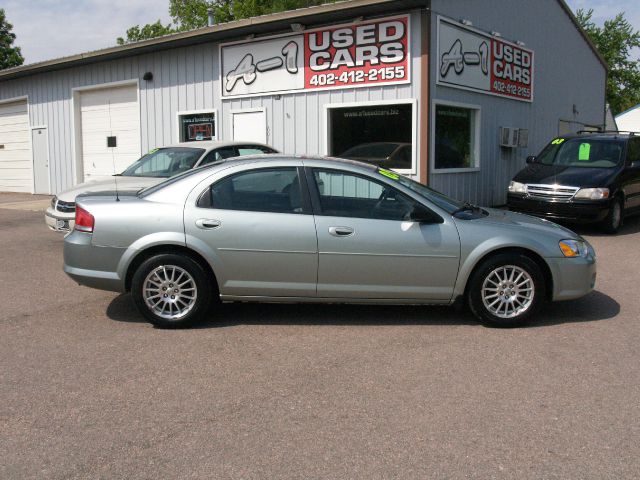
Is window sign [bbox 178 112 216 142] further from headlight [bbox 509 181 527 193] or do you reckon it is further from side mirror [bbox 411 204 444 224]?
side mirror [bbox 411 204 444 224]

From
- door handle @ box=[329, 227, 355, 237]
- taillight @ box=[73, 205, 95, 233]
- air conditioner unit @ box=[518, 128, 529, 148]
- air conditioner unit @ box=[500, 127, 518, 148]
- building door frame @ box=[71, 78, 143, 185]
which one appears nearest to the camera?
door handle @ box=[329, 227, 355, 237]

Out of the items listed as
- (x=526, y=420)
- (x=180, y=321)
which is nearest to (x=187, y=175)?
(x=180, y=321)

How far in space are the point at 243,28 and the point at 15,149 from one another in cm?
1127

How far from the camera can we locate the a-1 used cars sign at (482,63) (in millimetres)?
12461

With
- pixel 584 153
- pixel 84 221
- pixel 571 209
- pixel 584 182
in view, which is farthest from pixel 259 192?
pixel 584 153

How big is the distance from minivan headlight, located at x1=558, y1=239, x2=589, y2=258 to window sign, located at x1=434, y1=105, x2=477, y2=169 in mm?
6848

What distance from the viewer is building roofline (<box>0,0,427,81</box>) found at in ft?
38.4

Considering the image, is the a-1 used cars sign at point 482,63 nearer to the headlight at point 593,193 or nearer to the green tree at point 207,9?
the headlight at point 593,193

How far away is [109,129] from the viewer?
17812mm

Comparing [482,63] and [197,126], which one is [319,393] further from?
[197,126]

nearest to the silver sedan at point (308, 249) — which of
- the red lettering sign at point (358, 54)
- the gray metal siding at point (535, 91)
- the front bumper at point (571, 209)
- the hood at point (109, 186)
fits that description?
the hood at point (109, 186)

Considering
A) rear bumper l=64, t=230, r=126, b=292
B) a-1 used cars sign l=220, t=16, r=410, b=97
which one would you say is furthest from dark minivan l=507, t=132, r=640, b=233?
rear bumper l=64, t=230, r=126, b=292

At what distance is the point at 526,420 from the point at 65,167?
17833 mm

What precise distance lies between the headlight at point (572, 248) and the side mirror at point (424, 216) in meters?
1.13
